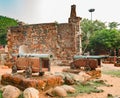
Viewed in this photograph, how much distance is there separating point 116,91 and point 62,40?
11886 millimetres

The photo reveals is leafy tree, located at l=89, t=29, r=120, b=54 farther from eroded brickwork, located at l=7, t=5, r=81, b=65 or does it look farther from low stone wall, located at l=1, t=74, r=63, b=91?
low stone wall, located at l=1, t=74, r=63, b=91

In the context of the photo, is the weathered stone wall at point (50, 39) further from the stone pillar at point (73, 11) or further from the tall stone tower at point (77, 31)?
the stone pillar at point (73, 11)

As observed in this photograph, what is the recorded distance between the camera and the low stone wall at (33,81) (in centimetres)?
872

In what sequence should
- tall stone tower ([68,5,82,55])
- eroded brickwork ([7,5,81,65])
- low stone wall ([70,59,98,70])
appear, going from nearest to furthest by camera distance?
low stone wall ([70,59,98,70]), tall stone tower ([68,5,82,55]), eroded brickwork ([7,5,81,65])

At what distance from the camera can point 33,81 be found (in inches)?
344

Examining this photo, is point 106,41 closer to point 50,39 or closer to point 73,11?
point 73,11

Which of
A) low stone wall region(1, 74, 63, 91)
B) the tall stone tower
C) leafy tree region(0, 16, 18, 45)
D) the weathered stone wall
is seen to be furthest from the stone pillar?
leafy tree region(0, 16, 18, 45)

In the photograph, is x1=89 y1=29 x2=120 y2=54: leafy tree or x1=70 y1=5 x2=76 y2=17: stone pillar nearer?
x1=70 y1=5 x2=76 y2=17: stone pillar

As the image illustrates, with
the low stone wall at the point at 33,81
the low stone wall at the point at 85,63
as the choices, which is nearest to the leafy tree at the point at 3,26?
the low stone wall at the point at 85,63

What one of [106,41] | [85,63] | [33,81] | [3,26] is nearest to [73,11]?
[85,63]

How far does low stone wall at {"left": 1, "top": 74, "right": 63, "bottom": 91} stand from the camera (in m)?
8.72

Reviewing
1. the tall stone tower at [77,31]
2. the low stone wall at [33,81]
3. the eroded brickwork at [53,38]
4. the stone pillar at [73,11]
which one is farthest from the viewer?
the stone pillar at [73,11]

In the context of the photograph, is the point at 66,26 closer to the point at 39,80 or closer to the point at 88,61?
the point at 88,61

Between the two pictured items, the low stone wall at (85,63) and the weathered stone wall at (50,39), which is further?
the weathered stone wall at (50,39)
